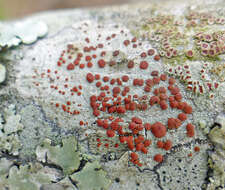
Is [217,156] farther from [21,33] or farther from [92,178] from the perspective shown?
[21,33]

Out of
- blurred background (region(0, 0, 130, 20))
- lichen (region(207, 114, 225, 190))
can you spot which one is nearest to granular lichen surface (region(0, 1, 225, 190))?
lichen (region(207, 114, 225, 190))

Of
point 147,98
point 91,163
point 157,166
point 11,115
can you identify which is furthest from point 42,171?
point 147,98

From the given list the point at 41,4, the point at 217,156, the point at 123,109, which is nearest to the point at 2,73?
the point at 123,109

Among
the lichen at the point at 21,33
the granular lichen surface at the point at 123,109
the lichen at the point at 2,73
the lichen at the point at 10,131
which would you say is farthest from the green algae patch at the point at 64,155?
the lichen at the point at 21,33

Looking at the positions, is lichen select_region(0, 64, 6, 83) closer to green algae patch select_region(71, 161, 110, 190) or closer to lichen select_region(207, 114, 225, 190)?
green algae patch select_region(71, 161, 110, 190)

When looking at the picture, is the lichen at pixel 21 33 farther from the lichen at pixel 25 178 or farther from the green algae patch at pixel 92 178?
the green algae patch at pixel 92 178

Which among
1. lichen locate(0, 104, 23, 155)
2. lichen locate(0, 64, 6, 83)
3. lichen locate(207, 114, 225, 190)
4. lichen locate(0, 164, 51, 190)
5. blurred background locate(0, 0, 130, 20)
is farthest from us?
blurred background locate(0, 0, 130, 20)

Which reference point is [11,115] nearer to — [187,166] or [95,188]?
[95,188]
